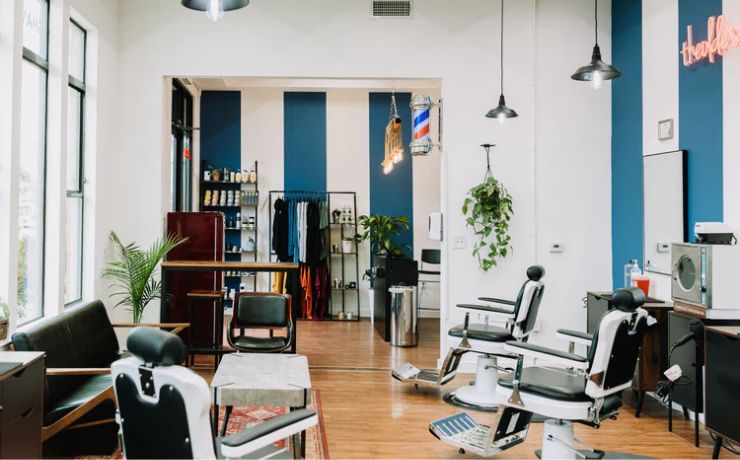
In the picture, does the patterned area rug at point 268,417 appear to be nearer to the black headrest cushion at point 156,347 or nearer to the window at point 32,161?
the window at point 32,161

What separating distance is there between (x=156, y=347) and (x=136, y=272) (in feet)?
11.4

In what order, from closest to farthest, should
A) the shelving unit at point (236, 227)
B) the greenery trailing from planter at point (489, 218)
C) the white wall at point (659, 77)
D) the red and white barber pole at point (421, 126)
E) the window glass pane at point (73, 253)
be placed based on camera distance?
the white wall at point (659, 77)
the window glass pane at point (73, 253)
the greenery trailing from planter at point (489, 218)
the red and white barber pole at point (421, 126)
the shelving unit at point (236, 227)

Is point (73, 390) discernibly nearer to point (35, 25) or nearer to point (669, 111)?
point (35, 25)

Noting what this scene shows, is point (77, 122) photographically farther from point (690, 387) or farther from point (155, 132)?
point (690, 387)

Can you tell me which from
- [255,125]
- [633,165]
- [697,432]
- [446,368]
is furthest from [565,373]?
[255,125]

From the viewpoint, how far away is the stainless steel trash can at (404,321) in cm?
690

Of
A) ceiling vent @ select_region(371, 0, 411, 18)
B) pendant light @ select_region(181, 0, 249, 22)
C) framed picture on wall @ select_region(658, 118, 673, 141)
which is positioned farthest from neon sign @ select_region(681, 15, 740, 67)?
pendant light @ select_region(181, 0, 249, 22)

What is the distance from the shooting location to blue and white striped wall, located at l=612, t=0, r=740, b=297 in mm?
4145

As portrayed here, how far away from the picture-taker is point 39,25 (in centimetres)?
430

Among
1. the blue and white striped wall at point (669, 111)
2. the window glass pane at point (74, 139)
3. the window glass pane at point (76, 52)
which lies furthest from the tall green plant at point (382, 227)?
the window glass pane at point (76, 52)

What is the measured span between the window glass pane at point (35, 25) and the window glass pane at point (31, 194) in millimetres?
150

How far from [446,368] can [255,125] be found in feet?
19.1

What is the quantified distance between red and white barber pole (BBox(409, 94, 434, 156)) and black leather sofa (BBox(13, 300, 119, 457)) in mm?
3374

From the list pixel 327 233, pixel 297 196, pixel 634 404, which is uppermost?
pixel 297 196
